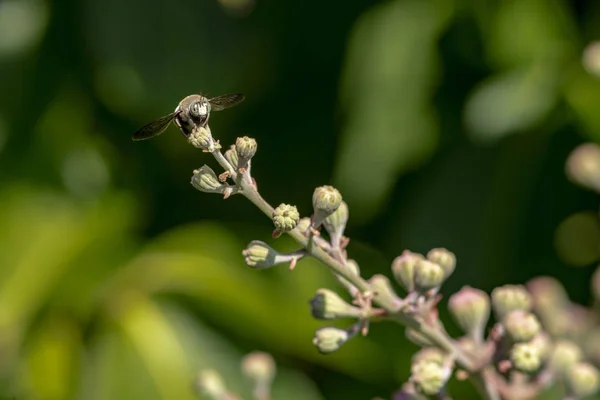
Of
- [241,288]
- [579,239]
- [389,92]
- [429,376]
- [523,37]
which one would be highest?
[523,37]

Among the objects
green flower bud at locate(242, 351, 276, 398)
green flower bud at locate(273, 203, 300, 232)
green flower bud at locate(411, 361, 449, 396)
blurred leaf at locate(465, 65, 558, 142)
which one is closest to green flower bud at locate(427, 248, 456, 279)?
green flower bud at locate(411, 361, 449, 396)

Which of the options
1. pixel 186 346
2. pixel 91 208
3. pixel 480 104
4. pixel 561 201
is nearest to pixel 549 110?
pixel 480 104

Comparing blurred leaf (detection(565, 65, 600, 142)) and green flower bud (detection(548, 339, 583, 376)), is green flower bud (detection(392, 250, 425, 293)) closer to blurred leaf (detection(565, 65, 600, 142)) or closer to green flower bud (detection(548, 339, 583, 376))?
green flower bud (detection(548, 339, 583, 376))

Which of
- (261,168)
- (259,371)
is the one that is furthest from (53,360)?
(259,371)

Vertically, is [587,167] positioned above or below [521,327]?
above

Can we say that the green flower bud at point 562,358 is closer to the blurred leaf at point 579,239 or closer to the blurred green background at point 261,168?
the blurred green background at point 261,168

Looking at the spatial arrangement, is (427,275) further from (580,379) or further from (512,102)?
(512,102)
